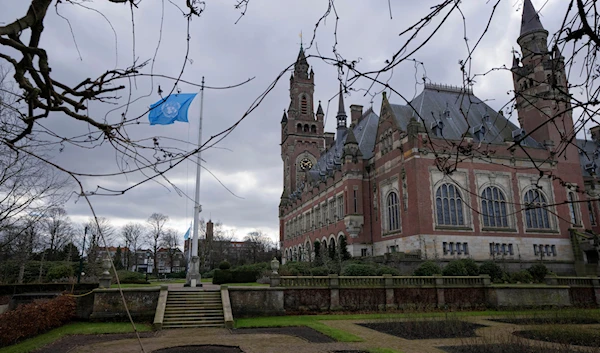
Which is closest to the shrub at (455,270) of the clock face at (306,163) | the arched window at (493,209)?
the arched window at (493,209)

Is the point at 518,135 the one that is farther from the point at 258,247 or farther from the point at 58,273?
the point at 258,247

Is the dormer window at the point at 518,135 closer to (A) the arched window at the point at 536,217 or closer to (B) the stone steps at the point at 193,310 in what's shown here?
(A) the arched window at the point at 536,217

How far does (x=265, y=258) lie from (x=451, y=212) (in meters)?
73.9

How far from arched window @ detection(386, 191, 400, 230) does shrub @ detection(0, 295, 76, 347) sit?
29.6 m

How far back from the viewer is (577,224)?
144 feet

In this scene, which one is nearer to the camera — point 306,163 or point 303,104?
point 306,163

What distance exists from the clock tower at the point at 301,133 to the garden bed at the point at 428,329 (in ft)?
187

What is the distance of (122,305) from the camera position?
845 inches

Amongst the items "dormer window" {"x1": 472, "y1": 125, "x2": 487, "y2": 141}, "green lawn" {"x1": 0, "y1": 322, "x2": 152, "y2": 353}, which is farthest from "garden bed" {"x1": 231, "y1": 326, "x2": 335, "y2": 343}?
"dormer window" {"x1": 472, "y1": 125, "x2": 487, "y2": 141}

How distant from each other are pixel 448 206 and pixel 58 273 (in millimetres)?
36628

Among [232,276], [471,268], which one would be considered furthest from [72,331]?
[471,268]

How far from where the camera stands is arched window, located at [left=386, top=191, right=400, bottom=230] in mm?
Result: 42312

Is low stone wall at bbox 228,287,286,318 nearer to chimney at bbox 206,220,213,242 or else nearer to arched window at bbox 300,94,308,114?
arched window at bbox 300,94,308,114

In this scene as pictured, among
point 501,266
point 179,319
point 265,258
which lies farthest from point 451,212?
point 265,258
